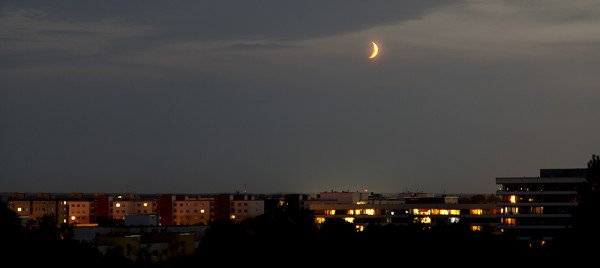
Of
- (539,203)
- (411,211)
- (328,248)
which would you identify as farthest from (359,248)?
(411,211)

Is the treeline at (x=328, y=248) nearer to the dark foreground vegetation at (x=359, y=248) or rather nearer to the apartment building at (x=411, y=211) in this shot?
the dark foreground vegetation at (x=359, y=248)

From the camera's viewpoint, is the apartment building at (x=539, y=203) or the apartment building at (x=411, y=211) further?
the apartment building at (x=411, y=211)

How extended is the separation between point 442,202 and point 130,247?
7273 centimetres

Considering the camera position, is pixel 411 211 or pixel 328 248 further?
pixel 411 211

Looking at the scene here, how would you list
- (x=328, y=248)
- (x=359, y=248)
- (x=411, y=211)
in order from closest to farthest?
1. (x=359, y=248)
2. (x=328, y=248)
3. (x=411, y=211)

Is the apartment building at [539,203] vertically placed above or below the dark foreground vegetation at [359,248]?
above

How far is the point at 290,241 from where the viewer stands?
64938 millimetres

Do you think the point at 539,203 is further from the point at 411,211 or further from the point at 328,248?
the point at 328,248

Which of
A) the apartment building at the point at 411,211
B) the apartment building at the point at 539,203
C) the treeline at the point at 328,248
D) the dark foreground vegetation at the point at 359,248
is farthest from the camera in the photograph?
the apartment building at the point at 411,211

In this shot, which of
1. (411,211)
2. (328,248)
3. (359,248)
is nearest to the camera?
(359,248)

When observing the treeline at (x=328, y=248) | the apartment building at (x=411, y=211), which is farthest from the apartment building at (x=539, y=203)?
the treeline at (x=328, y=248)

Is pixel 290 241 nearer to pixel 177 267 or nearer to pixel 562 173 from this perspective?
pixel 177 267

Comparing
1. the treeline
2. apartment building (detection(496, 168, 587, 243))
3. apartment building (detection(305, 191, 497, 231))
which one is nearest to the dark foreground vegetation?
the treeline

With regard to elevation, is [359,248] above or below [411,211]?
below
